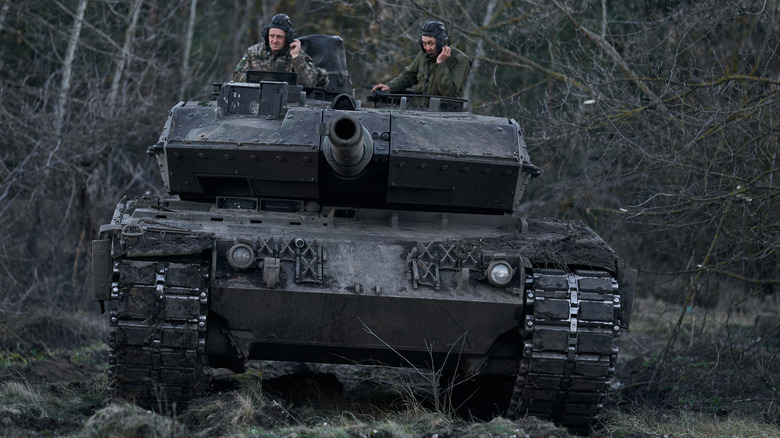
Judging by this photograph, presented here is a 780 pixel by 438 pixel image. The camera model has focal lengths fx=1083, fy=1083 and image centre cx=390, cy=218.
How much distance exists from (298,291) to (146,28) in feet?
36.0

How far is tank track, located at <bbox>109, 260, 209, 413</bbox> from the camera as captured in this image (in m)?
7.88

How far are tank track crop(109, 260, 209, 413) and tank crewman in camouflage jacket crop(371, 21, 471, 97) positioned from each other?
375cm

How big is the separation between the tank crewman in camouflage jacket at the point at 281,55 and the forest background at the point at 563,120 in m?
3.19

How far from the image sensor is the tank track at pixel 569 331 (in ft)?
26.6

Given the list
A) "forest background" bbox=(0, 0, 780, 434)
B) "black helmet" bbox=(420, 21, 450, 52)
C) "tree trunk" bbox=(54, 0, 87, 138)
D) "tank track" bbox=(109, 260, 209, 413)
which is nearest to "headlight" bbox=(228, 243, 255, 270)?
"tank track" bbox=(109, 260, 209, 413)

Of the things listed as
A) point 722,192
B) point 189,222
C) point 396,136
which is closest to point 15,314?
point 189,222

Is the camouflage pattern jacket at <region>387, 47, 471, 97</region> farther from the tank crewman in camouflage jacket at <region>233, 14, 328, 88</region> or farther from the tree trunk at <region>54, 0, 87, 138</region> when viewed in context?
the tree trunk at <region>54, 0, 87, 138</region>

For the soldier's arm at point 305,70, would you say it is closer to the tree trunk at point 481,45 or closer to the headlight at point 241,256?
the headlight at point 241,256

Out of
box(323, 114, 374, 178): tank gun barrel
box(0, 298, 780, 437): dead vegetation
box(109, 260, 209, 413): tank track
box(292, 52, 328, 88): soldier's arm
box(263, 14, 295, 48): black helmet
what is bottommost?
box(0, 298, 780, 437): dead vegetation

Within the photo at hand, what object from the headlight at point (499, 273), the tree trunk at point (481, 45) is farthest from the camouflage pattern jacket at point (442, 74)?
the tree trunk at point (481, 45)

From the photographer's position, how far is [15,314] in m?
12.8

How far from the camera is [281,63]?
36.1ft

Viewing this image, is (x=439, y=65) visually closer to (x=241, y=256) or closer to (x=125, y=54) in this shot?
(x=241, y=256)

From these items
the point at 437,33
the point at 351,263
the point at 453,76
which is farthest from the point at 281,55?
the point at 351,263
